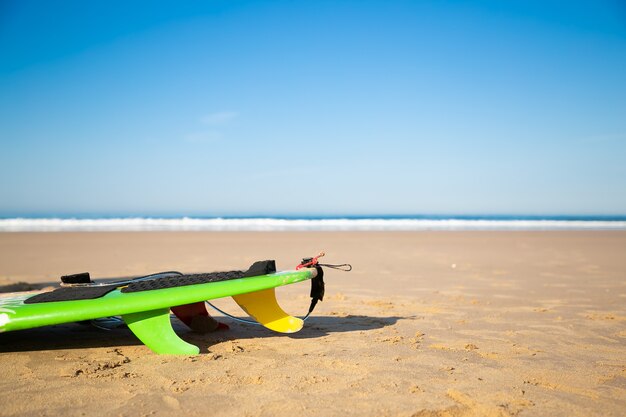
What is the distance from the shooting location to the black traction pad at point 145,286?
3.53 m

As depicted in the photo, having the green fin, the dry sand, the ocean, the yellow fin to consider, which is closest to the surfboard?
the green fin

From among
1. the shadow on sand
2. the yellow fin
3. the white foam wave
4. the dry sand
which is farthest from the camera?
the white foam wave

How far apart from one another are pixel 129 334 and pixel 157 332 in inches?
32.5

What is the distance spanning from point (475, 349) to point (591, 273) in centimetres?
603

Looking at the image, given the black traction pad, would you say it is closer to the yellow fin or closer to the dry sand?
the yellow fin

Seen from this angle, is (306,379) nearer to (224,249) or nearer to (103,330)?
(103,330)

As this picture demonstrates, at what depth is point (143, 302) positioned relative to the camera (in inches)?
136

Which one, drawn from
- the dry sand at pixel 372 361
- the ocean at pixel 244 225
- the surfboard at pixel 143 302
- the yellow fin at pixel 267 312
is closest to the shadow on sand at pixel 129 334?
the dry sand at pixel 372 361

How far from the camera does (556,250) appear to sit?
42.4 feet

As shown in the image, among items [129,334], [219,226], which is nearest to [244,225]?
[219,226]

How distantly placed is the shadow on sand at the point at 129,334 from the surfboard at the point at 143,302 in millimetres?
390

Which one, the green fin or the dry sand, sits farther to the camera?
the green fin

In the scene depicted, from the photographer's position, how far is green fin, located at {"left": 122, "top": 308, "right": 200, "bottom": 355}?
11.5ft

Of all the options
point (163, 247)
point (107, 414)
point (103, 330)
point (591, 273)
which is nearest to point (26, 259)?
point (163, 247)
